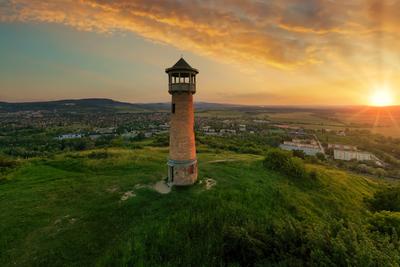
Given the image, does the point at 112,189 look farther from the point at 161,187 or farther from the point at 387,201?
the point at 387,201

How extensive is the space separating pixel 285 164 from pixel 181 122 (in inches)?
658

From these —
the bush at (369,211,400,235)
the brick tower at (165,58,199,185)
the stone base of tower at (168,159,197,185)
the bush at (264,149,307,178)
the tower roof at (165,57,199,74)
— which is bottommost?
the bush at (369,211,400,235)

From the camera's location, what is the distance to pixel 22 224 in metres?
14.4

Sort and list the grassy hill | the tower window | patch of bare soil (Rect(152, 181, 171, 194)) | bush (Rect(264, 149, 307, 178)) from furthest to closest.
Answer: bush (Rect(264, 149, 307, 178)) < the tower window < patch of bare soil (Rect(152, 181, 171, 194)) < the grassy hill

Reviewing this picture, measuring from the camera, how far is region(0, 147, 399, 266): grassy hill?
10.3 m

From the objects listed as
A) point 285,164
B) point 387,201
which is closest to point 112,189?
point 285,164

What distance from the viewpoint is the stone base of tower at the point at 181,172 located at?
62.5ft

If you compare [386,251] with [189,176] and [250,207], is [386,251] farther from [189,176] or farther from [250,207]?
[189,176]

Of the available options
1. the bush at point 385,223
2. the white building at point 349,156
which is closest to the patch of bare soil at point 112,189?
the bush at point 385,223

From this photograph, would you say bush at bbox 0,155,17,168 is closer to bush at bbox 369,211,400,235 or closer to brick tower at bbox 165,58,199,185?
brick tower at bbox 165,58,199,185

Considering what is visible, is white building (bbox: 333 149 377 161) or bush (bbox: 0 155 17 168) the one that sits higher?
bush (bbox: 0 155 17 168)

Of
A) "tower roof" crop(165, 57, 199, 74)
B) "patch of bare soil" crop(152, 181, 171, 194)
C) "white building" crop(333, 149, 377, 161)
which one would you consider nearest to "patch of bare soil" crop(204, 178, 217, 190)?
"patch of bare soil" crop(152, 181, 171, 194)

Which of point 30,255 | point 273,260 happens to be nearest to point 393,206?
point 273,260

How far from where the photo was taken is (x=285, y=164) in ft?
93.2
